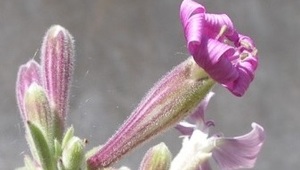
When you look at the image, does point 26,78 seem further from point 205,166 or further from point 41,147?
point 205,166

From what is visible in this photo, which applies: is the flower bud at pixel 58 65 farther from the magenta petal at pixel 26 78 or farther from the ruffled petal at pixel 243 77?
the ruffled petal at pixel 243 77

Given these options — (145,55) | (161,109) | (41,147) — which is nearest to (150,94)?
(161,109)

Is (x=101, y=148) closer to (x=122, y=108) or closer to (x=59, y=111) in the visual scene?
(x=59, y=111)

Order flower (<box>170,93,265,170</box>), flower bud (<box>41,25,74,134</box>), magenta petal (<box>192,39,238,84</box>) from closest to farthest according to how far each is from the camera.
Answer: magenta petal (<box>192,39,238,84</box>), flower bud (<box>41,25,74,134</box>), flower (<box>170,93,265,170</box>)

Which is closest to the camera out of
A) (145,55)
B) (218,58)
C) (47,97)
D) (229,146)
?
(218,58)

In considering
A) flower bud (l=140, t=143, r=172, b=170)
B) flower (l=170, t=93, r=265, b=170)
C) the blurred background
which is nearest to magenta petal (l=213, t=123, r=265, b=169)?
flower (l=170, t=93, r=265, b=170)

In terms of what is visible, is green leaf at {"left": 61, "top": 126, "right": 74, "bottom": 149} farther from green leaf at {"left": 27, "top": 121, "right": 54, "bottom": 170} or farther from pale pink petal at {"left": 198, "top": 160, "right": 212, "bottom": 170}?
pale pink petal at {"left": 198, "top": 160, "right": 212, "bottom": 170}

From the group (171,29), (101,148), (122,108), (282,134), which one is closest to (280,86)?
(282,134)
